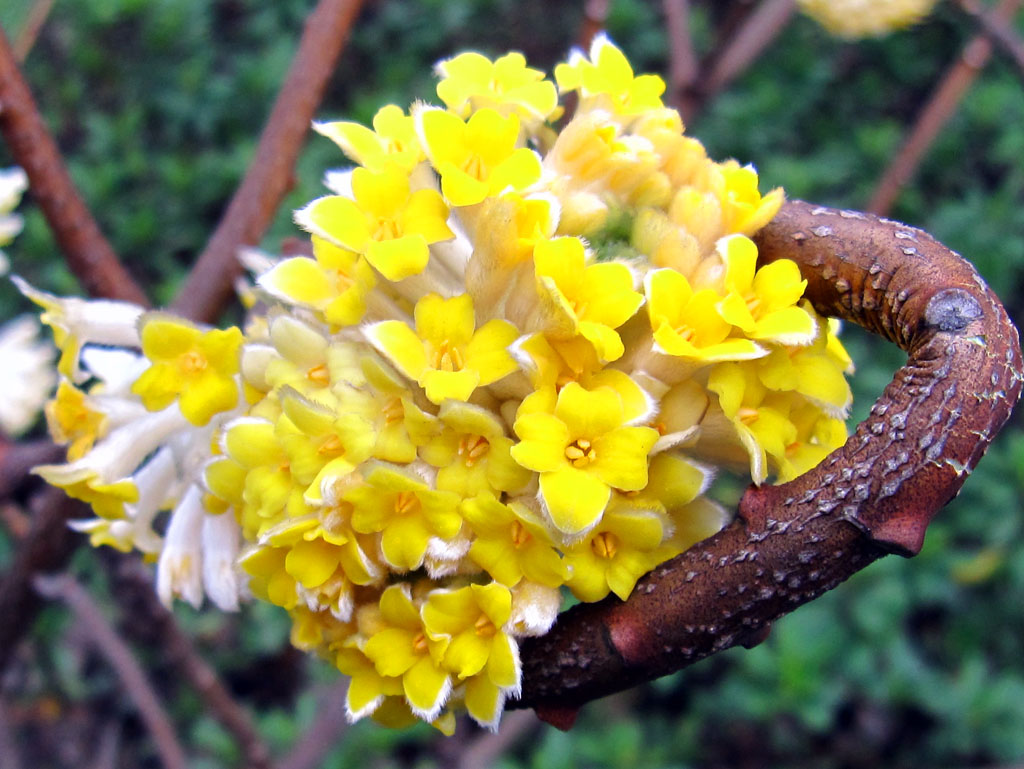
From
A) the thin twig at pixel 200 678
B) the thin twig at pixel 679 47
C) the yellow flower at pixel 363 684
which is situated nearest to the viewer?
the yellow flower at pixel 363 684

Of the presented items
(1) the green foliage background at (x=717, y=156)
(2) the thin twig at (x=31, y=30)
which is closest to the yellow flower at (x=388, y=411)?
(2) the thin twig at (x=31, y=30)

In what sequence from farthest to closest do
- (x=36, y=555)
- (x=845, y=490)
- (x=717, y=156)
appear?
(x=717, y=156), (x=36, y=555), (x=845, y=490)

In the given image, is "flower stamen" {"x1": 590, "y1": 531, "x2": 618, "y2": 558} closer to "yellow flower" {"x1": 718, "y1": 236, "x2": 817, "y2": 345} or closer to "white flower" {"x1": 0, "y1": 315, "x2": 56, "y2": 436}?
"yellow flower" {"x1": 718, "y1": 236, "x2": 817, "y2": 345}

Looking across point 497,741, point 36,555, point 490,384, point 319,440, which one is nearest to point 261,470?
point 319,440

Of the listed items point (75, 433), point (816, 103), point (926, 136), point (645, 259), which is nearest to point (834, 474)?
point (645, 259)

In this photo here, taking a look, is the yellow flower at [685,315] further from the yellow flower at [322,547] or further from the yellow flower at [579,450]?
the yellow flower at [322,547]

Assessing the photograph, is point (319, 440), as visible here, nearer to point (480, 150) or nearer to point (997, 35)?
point (480, 150)
